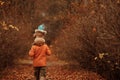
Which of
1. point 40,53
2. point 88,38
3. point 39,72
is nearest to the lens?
point 40,53

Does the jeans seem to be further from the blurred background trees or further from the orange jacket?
the blurred background trees

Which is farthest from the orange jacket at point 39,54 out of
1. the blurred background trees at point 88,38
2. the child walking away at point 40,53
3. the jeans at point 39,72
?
the blurred background trees at point 88,38

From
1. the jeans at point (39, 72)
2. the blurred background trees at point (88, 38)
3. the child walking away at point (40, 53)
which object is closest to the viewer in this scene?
the blurred background trees at point (88, 38)

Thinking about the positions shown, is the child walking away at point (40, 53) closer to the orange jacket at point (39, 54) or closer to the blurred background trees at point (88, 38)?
the orange jacket at point (39, 54)

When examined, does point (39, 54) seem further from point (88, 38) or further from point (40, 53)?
point (88, 38)

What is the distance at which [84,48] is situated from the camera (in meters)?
12.9

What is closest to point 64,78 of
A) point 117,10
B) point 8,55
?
point 8,55

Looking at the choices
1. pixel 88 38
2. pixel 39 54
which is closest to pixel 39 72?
pixel 39 54

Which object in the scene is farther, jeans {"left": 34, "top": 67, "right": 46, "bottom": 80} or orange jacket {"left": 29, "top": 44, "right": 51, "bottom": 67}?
jeans {"left": 34, "top": 67, "right": 46, "bottom": 80}

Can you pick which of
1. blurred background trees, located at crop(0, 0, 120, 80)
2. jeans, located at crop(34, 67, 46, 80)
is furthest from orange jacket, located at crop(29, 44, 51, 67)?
blurred background trees, located at crop(0, 0, 120, 80)

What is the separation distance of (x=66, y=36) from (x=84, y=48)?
8.75ft

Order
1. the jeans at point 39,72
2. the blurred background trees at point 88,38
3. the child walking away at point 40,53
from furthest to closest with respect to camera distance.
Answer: the jeans at point 39,72
the child walking away at point 40,53
the blurred background trees at point 88,38

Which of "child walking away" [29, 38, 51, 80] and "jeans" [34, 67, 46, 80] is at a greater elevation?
"child walking away" [29, 38, 51, 80]

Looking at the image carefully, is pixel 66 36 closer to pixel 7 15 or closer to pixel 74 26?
pixel 74 26
